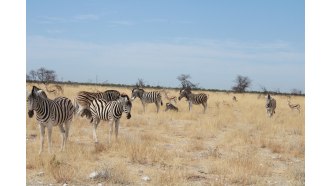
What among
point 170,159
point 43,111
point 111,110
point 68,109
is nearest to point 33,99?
point 43,111

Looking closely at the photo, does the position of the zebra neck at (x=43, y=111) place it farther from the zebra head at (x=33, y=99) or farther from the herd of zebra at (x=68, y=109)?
the zebra head at (x=33, y=99)

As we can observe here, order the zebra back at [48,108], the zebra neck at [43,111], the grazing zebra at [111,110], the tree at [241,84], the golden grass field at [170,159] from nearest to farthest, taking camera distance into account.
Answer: the golden grass field at [170,159] → the zebra back at [48,108] → the zebra neck at [43,111] → the grazing zebra at [111,110] → the tree at [241,84]

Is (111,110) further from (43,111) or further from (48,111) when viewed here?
(43,111)

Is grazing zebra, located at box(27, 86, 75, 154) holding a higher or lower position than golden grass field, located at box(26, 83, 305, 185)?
higher

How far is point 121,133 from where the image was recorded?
13.4 m

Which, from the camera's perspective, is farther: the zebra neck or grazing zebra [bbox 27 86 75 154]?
the zebra neck

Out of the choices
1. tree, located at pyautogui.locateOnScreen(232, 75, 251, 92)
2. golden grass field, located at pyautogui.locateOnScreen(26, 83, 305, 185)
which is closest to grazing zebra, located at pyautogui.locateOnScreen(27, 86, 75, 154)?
golden grass field, located at pyautogui.locateOnScreen(26, 83, 305, 185)

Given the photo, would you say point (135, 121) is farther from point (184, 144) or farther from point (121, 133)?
point (184, 144)

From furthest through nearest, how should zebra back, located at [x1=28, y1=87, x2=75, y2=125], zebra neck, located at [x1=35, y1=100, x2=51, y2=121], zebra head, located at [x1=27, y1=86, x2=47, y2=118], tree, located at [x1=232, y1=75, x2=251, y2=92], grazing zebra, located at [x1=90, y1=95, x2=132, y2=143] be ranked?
tree, located at [x1=232, y1=75, x2=251, y2=92], grazing zebra, located at [x1=90, y1=95, x2=132, y2=143], zebra neck, located at [x1=35, y1=100, x2=51, y2=121], zebra back, located at [x1=28, y1=87, x2=75, y2=125], zebra head, located at [x1=27, y1=86, x2=47, y2=118]

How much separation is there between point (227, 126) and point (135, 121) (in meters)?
3.44

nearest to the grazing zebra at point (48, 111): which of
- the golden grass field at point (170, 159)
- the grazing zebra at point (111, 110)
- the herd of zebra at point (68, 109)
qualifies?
the herd of zebra at point (68, 109)

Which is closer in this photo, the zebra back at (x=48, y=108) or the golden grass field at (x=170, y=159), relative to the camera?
the golden grass field at (x=170, y=159)

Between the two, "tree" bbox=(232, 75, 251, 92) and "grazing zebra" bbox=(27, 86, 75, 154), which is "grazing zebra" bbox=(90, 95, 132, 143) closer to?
"grazing zebra" bbox=(27, 86, 75, 154)
